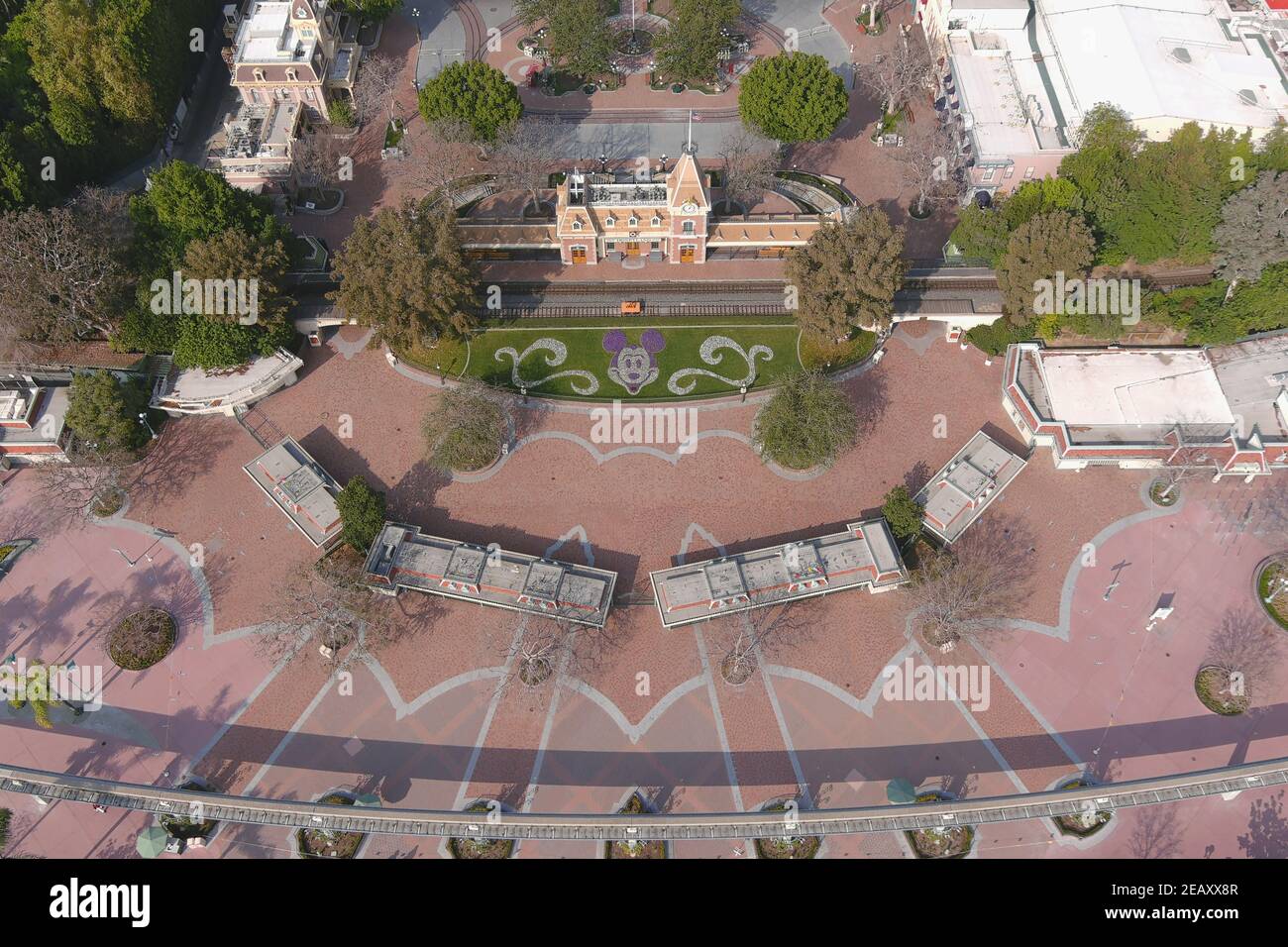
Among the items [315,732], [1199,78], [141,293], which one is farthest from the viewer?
[1199,78]

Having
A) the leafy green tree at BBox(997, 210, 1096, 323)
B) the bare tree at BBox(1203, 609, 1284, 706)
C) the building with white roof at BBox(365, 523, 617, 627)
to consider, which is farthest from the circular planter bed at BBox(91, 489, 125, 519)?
the bare tree at BBox(1203, 609, 1284, 706)

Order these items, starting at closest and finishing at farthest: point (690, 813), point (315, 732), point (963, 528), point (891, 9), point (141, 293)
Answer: point (690, 813) → point (315, 732) → point (963, 528) → point (141, 293) → point (891, 9)

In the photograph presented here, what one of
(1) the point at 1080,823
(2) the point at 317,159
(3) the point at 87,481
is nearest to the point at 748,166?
(2) the point at 317,159

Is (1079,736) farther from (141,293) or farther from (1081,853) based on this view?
(141,293)

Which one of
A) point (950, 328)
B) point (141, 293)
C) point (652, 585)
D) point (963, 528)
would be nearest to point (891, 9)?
point (950, 328)

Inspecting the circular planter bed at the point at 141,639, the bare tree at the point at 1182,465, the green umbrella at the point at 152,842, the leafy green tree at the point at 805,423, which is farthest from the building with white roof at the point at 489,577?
the bare tree at the point at 1182,465

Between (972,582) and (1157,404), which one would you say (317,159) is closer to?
(972,582)
